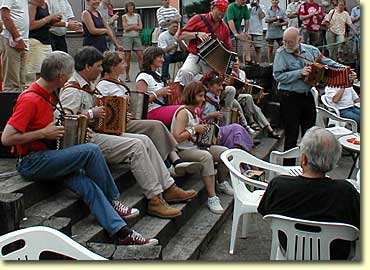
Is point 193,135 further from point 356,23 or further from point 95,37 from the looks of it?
point 356,23

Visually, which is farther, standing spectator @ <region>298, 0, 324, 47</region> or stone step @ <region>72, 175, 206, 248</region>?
standing spectator @ <region>298, 0, 324, 47</region>

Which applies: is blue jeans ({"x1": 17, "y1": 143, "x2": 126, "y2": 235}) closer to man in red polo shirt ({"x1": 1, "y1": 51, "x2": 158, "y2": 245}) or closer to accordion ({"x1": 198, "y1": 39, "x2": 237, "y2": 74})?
man in red polo shirt ({"x1": 1, "y1": 51, "x2": 158, "y2": 245})

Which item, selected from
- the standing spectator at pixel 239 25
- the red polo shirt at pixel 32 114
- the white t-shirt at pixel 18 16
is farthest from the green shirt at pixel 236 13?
the red polo shirt at pixel 32 114

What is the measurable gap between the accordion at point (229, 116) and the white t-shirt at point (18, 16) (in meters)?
2.58

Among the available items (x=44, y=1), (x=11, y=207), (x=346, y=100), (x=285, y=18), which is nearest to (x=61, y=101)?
(x=11, y=207)

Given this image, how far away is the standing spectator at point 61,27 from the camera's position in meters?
7.19

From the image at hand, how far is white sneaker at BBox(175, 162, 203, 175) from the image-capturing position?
5734 mm

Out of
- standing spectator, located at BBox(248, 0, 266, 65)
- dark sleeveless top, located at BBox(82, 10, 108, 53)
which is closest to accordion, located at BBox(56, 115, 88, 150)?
dark sleeveless top, located at BBox(82, 10, 108, 53)

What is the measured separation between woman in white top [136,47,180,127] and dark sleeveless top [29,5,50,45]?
1.16m

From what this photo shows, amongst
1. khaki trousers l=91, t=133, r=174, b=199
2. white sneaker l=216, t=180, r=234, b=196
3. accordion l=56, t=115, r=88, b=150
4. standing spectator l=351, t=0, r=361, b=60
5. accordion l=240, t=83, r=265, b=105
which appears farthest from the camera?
standing spectator l=351, t=0, r=361, b=60

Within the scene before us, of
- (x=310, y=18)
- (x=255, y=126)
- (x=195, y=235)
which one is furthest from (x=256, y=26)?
(x=195, y=235)

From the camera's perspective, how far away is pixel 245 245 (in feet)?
17.7

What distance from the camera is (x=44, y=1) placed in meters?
6.68

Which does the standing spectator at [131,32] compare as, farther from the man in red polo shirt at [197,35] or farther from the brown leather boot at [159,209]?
the brown leather boot at [159,209]
